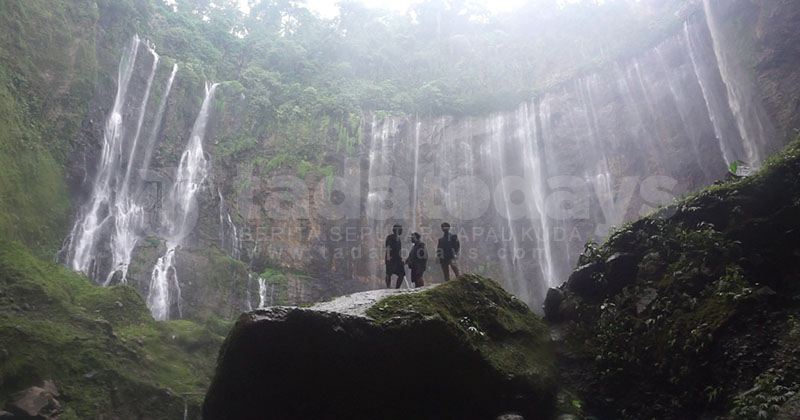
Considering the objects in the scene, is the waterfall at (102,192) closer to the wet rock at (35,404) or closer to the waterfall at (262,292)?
the waterfall at (262,292)

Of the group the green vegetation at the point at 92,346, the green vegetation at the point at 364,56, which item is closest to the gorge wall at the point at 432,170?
the green vegetation at the point at 364,56

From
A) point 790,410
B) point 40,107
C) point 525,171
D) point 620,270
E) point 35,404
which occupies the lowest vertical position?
point 35,404

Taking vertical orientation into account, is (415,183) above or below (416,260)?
above

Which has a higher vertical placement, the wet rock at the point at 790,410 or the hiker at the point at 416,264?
the hiker at the point at 416,264

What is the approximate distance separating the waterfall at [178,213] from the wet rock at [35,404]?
660cm

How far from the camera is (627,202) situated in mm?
18812

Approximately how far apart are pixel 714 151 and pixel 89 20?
72.8 feet

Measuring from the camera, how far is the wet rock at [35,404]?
23.7 feet

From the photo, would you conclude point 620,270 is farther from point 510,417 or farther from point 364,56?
point 364,56

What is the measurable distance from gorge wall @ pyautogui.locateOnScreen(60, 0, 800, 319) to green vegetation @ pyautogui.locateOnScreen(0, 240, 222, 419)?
3.30m

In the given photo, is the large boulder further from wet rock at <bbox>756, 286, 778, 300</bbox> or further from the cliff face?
wet rock at <bbox>756, 286, 778, 300</bbox>

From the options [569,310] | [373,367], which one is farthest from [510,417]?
[569,310]

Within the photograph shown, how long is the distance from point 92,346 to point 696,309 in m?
9.92

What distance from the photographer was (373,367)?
167 inches
